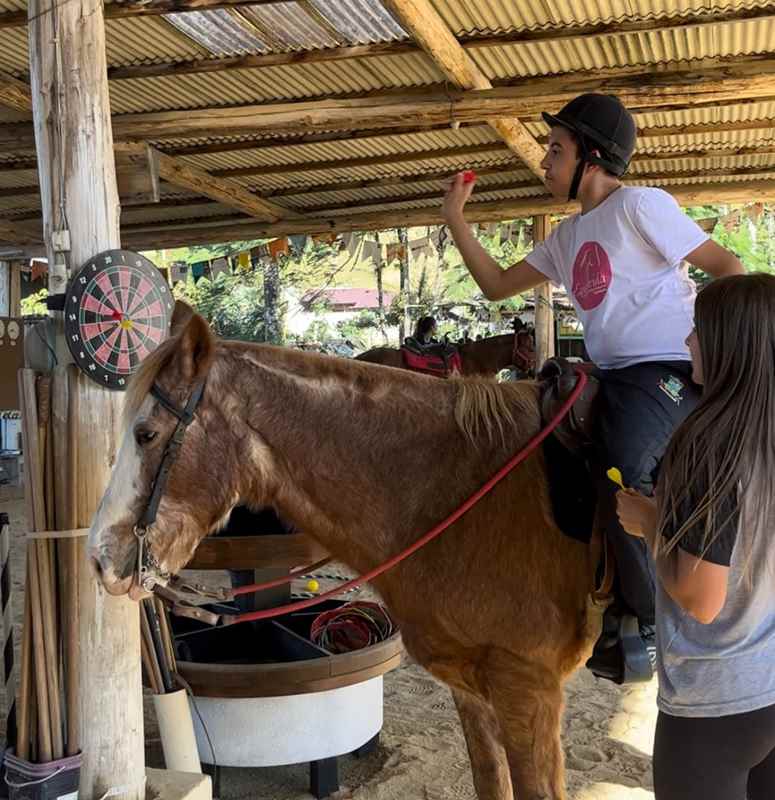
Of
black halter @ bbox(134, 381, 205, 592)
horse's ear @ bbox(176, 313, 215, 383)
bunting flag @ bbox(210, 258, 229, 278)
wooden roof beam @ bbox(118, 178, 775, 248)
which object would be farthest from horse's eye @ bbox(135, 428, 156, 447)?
bunting flag @ bbox(210, 258, 229, 278)

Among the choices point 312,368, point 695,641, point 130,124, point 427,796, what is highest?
point 130,124

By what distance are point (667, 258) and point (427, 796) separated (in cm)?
252

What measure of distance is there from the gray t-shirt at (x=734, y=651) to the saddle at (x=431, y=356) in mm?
8112

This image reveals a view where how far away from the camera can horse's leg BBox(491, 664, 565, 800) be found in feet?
7.67

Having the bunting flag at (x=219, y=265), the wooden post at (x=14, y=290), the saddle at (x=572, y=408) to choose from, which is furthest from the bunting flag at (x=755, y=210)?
the wooden post at (x=14, y=290)

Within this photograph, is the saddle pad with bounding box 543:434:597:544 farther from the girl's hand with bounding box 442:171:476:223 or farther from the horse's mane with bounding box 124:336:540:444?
the girl's hand with bounding box 442:171:476:223

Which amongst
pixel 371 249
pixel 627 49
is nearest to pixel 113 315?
pixel 627 49

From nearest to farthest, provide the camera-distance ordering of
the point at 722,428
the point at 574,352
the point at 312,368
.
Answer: the point at 722,428
the point at 312,368
the point at 574,352

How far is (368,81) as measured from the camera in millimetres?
6086

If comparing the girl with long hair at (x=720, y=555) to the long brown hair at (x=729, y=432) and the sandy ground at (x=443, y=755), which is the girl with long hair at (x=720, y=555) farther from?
the sandy ground at (x=443, y=755)

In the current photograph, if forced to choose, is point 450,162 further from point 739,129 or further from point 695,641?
point 695,641

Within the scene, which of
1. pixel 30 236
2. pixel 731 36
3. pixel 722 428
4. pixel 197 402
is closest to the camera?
pixel 722 428

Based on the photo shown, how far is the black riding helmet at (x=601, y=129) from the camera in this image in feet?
8.68

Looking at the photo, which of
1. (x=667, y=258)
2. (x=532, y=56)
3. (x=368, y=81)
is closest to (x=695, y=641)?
(x=667, y=258)
